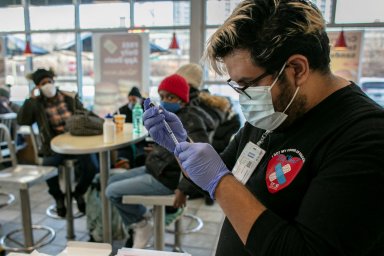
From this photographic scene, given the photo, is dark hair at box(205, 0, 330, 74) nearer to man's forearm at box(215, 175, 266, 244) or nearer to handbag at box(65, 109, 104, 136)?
man's forearm at box(215, 175, 266, 244)

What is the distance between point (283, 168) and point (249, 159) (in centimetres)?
15

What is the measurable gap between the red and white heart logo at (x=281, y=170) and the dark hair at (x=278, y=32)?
0.64 ft

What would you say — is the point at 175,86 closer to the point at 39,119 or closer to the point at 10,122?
the point at 39,119

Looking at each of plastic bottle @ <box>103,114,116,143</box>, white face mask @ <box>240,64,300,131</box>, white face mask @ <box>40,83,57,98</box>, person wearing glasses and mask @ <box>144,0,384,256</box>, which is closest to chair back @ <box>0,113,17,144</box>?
white face mask @ <box>40,83,57,98</box>

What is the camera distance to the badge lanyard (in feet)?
2.75

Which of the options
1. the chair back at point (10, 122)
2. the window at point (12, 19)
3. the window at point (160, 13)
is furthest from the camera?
the window at point (12, 19)

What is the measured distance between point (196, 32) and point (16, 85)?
2945 millimetres

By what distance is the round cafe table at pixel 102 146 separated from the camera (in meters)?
1.71

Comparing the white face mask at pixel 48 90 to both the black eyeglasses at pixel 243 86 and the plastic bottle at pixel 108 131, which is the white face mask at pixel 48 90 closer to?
the plastic bottle at pixel 108 131

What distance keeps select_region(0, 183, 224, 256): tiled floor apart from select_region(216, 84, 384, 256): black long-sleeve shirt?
1627 millimetres

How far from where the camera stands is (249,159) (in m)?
0.86

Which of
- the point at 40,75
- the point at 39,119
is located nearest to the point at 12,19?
the point at 40,75

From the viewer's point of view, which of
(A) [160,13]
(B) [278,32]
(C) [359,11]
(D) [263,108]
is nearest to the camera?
(B) [278,32]

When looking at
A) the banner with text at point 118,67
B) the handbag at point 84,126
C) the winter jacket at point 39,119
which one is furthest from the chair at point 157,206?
the banner with text at point 118,67
